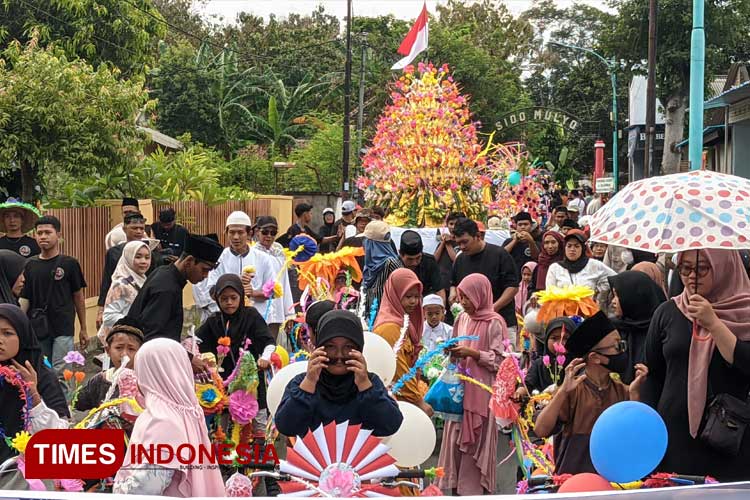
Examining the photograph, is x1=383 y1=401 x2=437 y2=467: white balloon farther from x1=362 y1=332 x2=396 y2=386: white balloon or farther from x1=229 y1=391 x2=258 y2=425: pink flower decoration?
x1=229 y1=391 x2=258 y2=425: pink flower decoration

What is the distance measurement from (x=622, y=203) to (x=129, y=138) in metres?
13.3

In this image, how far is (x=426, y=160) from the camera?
15703mm

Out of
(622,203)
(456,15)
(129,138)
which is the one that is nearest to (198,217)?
(129,138)

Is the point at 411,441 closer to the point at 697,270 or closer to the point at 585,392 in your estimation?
the point at 585,392

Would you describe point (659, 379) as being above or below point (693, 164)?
below

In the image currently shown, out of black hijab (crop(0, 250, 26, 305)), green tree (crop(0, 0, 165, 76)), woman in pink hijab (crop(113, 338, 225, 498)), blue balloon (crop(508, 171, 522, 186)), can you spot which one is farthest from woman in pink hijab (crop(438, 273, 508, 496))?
green tree (crop(0, 0, 165, 76))

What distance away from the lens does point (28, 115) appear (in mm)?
15133

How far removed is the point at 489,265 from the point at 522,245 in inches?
105

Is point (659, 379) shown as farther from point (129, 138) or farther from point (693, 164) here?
point (129, 138)

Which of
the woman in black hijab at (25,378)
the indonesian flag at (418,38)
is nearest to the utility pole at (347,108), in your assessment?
the indonesian flag at (418,38)

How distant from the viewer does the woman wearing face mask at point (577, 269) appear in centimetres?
863

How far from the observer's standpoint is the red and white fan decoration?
12.2 feet

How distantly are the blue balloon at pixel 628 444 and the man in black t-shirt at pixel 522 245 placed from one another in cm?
812

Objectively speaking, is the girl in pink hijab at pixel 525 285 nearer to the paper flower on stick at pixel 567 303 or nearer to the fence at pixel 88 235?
the paper flower on stick at pixel 567 303
